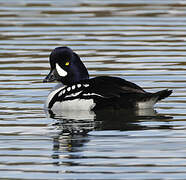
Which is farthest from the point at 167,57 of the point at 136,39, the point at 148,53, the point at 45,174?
the point at 45,174

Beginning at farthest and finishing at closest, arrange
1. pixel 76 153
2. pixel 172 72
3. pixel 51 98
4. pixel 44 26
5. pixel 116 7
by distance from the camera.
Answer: pixel 116 7
pixel 44 26
pixel 172 72
pixel 51 98
pixel 76 153

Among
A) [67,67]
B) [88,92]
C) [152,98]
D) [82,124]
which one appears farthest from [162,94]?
[67,67]

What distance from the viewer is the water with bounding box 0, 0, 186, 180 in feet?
33.7

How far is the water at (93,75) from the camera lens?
10.3 m

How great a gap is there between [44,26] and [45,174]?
41.2 ft

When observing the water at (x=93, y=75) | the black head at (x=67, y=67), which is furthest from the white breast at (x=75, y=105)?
the black head at (x=67, y=67)

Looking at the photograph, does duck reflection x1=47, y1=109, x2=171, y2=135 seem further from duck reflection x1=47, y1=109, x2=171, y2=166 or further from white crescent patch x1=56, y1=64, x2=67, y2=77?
white crescent patch x1=56, y1=64, x2=67, y2=77

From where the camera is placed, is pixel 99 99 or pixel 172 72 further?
pixel 172 72

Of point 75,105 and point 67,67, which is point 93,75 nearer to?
point 67,67

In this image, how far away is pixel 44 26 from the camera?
72.6 feet

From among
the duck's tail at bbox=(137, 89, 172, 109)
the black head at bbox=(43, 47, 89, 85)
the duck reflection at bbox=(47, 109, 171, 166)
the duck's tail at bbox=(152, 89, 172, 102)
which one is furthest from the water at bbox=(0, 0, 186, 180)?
the black head at bbox=(43, 47, 89, 85)

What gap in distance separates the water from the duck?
18 cm

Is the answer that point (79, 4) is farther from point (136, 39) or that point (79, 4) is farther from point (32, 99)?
point (32, 99)

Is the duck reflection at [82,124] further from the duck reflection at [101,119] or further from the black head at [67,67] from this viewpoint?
the black head at [67,67]
